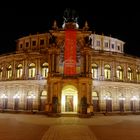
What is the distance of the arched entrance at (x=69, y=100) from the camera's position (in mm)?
44156

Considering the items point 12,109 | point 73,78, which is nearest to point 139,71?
point 73,78

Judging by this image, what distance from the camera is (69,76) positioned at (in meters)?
42.8

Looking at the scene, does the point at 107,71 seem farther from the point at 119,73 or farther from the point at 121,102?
the point at 121,102

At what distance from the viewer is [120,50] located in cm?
5991

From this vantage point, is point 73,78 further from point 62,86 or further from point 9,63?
point 9,63

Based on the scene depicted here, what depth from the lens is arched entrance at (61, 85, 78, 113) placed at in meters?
44.2

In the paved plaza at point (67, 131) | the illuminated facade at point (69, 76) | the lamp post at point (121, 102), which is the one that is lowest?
the paved plaza at point (67, 131)

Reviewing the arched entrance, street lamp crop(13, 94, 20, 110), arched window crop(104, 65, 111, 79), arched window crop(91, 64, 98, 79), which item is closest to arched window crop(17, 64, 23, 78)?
street lamp crop(13, 94, 20, 110)

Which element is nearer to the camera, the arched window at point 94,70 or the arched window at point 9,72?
the arched window at point 94,70

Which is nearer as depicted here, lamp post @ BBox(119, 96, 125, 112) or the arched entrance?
the arched entrance

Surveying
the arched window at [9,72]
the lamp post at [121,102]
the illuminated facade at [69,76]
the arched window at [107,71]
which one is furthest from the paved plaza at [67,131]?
the arched window at [9,72]

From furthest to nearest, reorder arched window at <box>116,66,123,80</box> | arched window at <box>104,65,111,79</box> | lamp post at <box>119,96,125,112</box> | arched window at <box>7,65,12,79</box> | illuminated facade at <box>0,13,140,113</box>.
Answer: arched window at <box>7,65,12,79</box> < arched window at <box>116,66,123,80</box> < lamp post at <box>119,96,125,112</box> < arched window at <box>104,65,111,79</box> < illuminated facade at <box>0,13,140,113</box>

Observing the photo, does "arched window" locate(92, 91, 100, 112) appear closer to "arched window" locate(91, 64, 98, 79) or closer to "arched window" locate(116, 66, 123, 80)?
"arched window" locate(91, 64, 98, 79)

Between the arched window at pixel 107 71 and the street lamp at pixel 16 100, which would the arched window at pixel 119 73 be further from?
the street lamp at pixel 16 100
